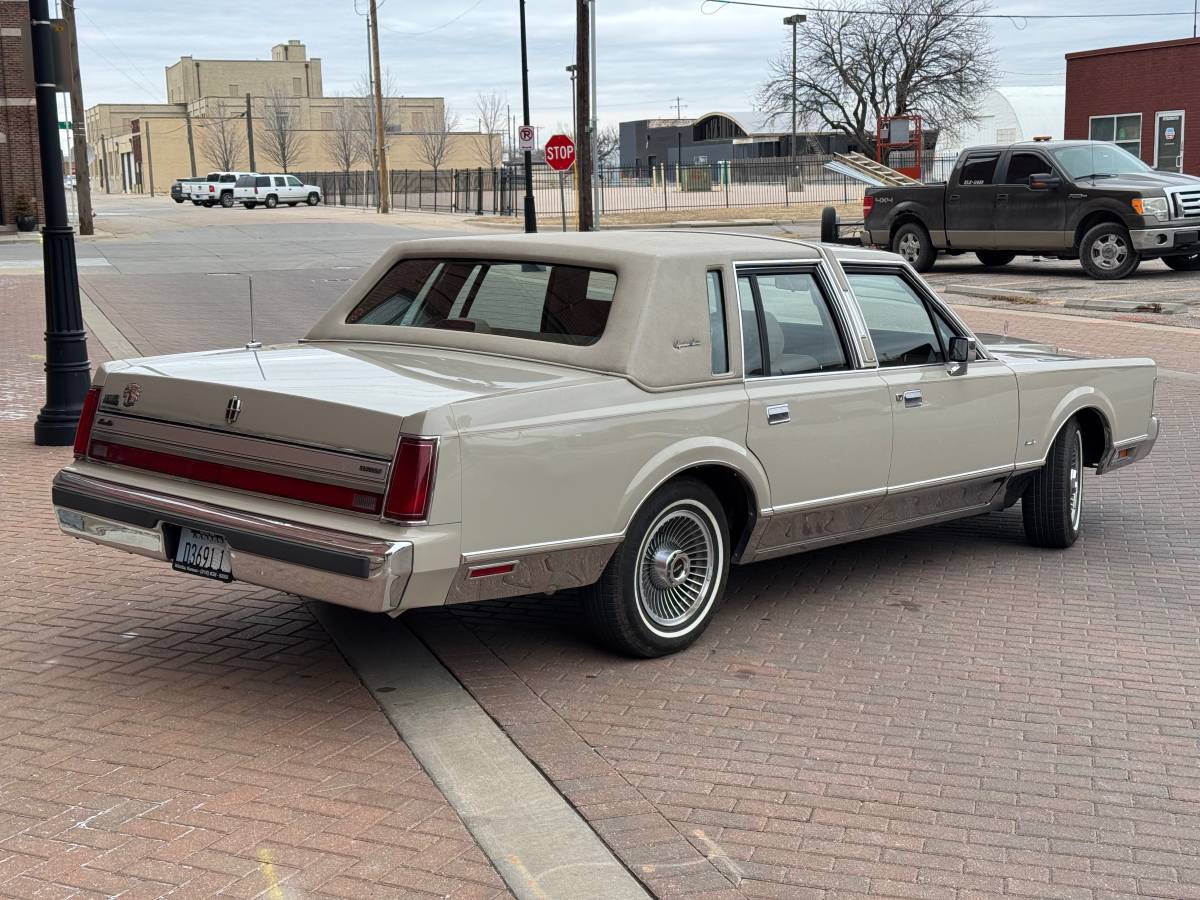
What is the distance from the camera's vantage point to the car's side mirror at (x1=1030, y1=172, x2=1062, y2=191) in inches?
A: 878

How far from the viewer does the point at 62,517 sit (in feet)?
18.0

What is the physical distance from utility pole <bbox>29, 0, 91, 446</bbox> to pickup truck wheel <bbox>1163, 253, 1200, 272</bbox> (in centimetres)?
1856

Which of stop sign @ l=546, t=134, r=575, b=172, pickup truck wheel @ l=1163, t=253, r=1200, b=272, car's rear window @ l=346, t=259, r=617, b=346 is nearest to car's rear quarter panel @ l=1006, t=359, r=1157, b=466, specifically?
car's rear window @ l=346, t=259, r=617, b=346

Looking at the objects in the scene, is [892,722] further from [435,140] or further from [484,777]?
[435,140]

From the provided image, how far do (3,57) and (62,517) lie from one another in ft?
141

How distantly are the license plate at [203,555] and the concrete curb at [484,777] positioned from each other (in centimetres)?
68

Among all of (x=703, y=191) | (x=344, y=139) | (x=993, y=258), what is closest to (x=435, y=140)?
(x=344, y=139)

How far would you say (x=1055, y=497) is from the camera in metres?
7.22

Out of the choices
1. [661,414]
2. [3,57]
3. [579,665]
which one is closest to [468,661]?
[579,665]

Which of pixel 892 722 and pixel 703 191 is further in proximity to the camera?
pixel 703 191

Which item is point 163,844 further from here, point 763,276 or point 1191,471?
point 1191,471

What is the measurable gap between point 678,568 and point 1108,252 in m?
19.0

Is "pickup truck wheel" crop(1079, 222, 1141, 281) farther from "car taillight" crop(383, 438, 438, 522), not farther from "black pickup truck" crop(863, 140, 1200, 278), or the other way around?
"car taillight" crop(383, 438, 438, 522)

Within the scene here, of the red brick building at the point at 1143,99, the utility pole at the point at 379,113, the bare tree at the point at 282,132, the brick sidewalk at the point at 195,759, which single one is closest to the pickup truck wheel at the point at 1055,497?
the brick sidewalk at the point at 195,759
